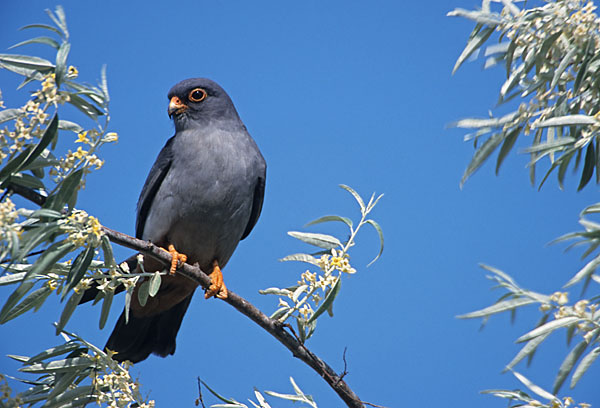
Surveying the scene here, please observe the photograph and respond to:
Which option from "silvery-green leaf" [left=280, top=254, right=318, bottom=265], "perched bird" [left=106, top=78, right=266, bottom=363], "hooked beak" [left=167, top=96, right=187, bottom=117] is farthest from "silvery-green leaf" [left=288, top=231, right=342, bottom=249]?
"hooked beak" [left=167, top=96, right=187, bottom=117]

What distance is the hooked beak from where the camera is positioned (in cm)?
537

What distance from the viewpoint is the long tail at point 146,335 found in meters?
4.89

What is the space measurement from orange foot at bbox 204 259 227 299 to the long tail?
2.05 ft

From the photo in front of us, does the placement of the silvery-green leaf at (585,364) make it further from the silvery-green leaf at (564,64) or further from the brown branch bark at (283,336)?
the brown branch bark at (283,336)

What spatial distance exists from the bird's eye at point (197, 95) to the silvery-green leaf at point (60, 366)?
9.59ft

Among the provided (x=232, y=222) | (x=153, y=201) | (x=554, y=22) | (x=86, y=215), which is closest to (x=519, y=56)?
(x=554, y=22)

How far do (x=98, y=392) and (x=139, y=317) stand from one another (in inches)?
84.6

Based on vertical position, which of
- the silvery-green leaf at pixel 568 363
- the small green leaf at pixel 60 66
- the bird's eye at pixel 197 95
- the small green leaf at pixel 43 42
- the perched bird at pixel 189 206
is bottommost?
the silvery-green leaf at pixel 568 363

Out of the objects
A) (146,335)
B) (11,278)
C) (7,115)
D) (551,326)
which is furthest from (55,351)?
(551,326)

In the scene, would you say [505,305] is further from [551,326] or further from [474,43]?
[474,43]

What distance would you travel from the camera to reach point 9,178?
7.73ft

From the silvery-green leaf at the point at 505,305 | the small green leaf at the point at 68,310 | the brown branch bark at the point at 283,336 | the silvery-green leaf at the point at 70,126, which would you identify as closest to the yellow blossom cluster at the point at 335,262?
the brown branch bark at the point at 283,336

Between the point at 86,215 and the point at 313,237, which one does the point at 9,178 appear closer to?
the point at 86,215

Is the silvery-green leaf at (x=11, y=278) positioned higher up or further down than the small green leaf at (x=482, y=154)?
further down
